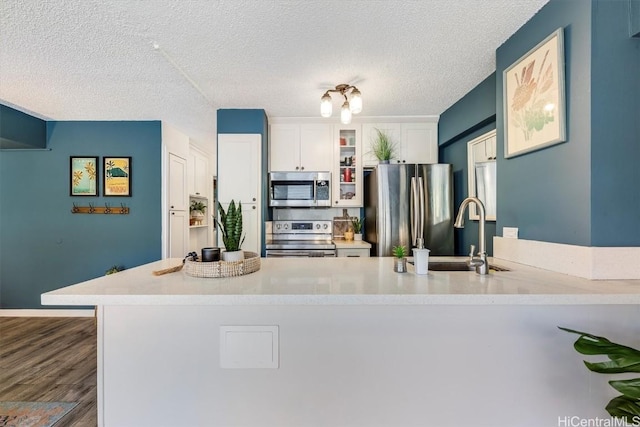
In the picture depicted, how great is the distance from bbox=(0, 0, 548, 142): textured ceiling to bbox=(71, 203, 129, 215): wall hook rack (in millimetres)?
1244

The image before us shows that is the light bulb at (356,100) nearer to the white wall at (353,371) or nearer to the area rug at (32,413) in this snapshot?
the white wall at (353,371)

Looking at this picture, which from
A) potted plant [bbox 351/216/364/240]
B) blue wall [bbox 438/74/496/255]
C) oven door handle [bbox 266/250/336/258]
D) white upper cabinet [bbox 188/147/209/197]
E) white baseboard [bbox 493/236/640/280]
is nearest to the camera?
white baseboard [bbox 493/236/640/280]

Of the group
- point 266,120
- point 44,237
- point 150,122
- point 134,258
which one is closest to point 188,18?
point 266,120

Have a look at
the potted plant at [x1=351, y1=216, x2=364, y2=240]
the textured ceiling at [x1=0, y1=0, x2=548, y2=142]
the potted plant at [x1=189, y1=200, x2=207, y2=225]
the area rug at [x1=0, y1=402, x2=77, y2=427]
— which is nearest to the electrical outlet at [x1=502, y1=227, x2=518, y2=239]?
the textured ceiling at [x1=0, y1=0, x2=548, y2=142]

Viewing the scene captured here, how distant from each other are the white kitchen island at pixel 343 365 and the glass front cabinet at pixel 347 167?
8.03ft

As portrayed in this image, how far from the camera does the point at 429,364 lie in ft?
3.55

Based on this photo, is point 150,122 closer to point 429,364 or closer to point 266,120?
point 266,120

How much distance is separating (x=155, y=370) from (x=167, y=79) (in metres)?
2.37

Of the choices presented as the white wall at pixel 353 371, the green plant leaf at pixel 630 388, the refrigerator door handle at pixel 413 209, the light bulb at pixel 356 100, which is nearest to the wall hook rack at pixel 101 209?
the white wall at pixel 353 371

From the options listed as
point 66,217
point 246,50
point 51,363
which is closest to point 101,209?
point 66,217

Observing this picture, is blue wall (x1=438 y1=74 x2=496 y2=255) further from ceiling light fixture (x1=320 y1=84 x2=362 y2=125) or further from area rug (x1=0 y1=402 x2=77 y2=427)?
area rug (x1=0 y1=402 x2=77 y2=427)

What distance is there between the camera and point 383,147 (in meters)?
3.27

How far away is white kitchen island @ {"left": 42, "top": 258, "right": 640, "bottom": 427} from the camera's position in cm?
107

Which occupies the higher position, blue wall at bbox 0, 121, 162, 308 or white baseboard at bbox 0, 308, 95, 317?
blue wall at bbox 0, 121, 162, 308
